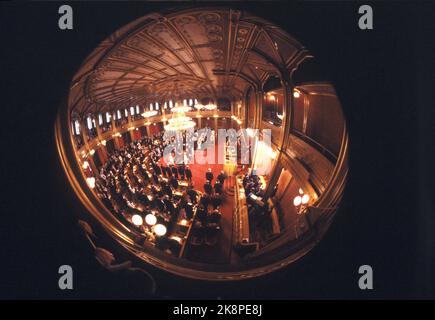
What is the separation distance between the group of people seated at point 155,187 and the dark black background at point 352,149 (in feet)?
5.19

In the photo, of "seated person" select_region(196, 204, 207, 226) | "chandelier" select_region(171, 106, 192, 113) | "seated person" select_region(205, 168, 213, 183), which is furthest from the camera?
"seated person" select_region(205, 168, 213, 183)

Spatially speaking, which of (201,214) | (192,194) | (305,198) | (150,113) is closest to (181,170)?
(192,194)

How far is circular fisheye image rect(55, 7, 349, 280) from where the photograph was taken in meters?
2.33

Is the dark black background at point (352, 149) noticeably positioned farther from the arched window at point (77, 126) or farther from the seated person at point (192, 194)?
the seated person at point (192, 194)

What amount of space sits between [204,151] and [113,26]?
269 cm

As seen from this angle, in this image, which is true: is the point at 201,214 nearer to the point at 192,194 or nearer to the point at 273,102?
the point at 192,194

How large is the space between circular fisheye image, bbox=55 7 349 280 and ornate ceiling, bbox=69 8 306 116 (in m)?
0.02

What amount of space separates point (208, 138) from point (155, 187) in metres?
2.33

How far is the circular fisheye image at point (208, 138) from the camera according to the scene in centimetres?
233

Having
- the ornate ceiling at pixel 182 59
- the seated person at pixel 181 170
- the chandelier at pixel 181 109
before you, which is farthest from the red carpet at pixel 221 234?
the ornate ceiling at pixel 182 59

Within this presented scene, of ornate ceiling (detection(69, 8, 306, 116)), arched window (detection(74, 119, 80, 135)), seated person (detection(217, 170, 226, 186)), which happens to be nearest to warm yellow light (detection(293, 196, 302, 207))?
seated person (detection(217, 170, 226, 186))

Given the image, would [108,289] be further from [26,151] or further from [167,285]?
[26,151]

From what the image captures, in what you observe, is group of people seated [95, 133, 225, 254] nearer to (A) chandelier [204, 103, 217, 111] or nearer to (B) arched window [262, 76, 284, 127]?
(A) chandelier [204, 103, 217, 111]

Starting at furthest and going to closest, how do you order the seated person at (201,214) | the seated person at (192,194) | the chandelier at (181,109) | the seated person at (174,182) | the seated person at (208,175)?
the seated person at (192,194), the seated person at (208,175), the seated person at (201,214), the seated person at (174,182), the chandelier at (181,109)
